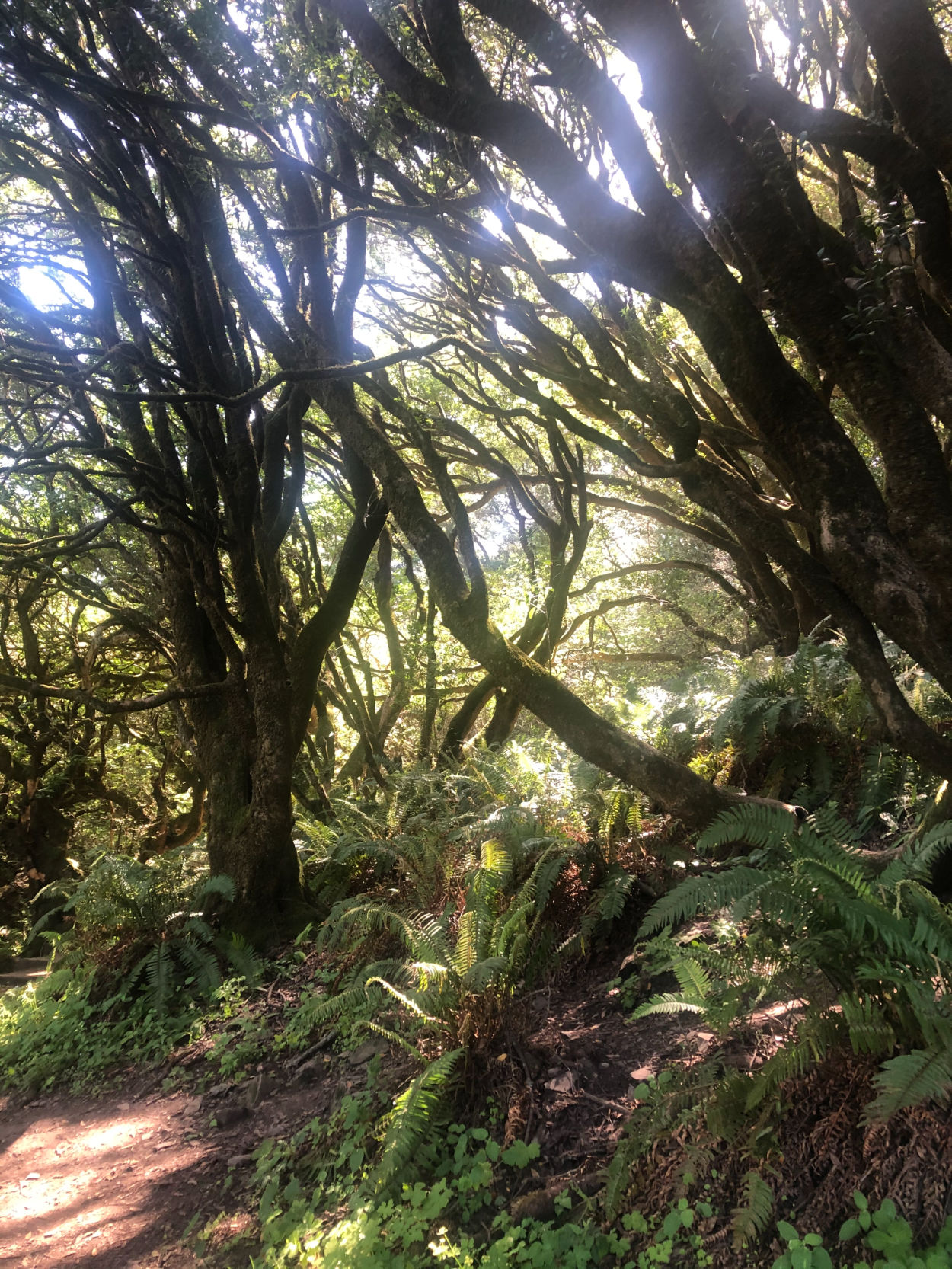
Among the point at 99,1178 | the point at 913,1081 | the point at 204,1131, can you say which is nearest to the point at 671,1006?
the point at 913,1081

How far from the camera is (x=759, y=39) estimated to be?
18.5ft

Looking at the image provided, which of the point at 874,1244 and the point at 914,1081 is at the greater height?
the point at 914,1081

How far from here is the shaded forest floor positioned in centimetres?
195

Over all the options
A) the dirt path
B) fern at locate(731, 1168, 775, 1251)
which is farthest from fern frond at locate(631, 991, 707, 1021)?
the dirt path

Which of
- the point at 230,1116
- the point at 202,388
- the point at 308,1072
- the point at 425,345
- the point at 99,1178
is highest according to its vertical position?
the point at 425,345

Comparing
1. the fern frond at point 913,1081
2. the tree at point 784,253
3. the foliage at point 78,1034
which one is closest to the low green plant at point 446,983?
the foliage at point 78,1034

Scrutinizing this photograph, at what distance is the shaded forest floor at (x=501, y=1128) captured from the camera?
1.95 metres

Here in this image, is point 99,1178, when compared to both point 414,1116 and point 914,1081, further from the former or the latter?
point 914,1081

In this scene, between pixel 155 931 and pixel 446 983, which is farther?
pixel 155 931

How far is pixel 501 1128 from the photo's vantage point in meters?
2.75

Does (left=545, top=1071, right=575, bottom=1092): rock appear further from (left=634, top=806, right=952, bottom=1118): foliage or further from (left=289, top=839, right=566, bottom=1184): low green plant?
(left=634, top=806, right=952, bottom=1118): foliage

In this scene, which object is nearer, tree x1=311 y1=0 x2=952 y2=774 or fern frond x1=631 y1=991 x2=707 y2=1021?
fern frond x1=631 y1=991 x2=707 y2=1021

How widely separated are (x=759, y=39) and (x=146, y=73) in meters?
4.62

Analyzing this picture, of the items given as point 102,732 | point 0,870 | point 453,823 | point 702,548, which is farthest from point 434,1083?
point 702,548
